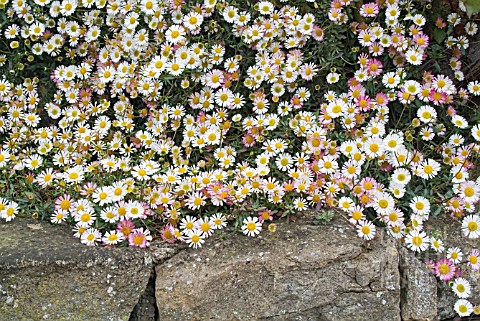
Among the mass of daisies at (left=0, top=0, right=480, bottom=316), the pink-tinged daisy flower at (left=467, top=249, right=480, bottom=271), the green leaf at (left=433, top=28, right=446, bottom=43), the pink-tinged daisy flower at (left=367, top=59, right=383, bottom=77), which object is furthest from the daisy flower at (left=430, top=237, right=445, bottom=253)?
the green leaf at (left=433, top=28, right=446, bottom=43)

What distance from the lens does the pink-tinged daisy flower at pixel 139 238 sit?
2.63 meters

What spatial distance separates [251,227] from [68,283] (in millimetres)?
825

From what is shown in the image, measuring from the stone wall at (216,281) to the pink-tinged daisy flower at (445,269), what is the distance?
0.09 m

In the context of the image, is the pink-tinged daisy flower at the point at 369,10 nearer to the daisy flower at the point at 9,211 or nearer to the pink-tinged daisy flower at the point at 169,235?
the pink-tinged daisy flower at the point at 169,235

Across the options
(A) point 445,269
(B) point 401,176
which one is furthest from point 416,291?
(B) point 401,176

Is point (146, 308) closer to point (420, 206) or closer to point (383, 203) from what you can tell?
point (383, 203)

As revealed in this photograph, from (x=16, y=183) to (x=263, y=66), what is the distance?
1.43m

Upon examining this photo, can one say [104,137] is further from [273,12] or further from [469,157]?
[469,157]

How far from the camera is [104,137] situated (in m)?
3.22

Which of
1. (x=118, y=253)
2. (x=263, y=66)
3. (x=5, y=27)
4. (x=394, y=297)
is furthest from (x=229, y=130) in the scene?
(x=5, y=27)

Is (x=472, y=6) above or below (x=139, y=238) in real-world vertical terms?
above

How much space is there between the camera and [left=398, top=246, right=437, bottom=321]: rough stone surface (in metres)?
2.61

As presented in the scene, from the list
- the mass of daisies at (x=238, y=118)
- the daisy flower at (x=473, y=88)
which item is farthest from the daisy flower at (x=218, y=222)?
the daisy flower at (x=473, y=88)

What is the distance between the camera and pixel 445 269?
8.81 feet
